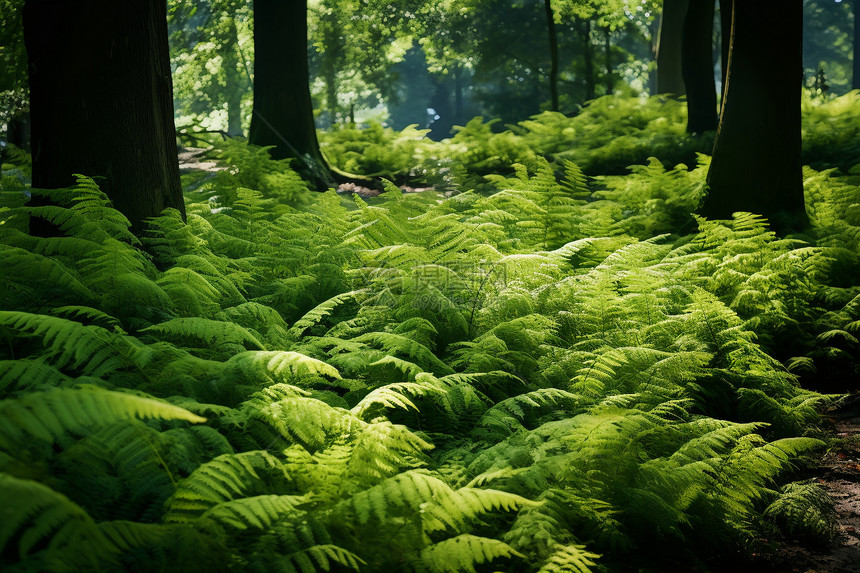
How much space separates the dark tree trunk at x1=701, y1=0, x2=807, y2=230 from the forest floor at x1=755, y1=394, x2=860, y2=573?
312 centimetres

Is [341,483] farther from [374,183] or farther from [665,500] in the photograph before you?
[374,183]

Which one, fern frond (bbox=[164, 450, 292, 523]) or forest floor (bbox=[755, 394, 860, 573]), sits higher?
fern frond (bbox=[164, 450, 292, 523])

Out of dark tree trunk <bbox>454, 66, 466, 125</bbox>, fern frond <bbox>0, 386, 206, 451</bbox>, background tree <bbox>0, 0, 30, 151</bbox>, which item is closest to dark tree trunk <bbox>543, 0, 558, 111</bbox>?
background tree <bbox>0, 0, 30, 151</bbox>

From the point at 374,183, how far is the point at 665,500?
29.6 feet

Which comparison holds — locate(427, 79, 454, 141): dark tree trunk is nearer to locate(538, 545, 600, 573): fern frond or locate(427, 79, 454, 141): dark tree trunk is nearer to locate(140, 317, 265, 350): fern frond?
locate(140, 317, 265, 350): fern frond

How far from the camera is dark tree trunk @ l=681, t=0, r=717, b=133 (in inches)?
468

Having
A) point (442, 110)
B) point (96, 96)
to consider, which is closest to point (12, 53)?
point (96, 96)

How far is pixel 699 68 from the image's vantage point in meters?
12.0

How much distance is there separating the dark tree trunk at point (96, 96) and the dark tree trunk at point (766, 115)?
18.9 feet

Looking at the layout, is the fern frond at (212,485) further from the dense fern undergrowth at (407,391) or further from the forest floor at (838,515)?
the forest floor at (838,515)

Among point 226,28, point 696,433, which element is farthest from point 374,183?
point 226,28

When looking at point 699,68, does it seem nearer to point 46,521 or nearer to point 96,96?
point 96,96

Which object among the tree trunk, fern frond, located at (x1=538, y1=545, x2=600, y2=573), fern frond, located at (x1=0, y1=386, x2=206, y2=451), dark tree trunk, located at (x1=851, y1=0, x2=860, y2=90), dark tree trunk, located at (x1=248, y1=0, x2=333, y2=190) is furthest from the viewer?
dark tree trunk, located at (x1=851, y1=0, x2=860, y2=90)

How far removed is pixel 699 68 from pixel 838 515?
35.6ft
